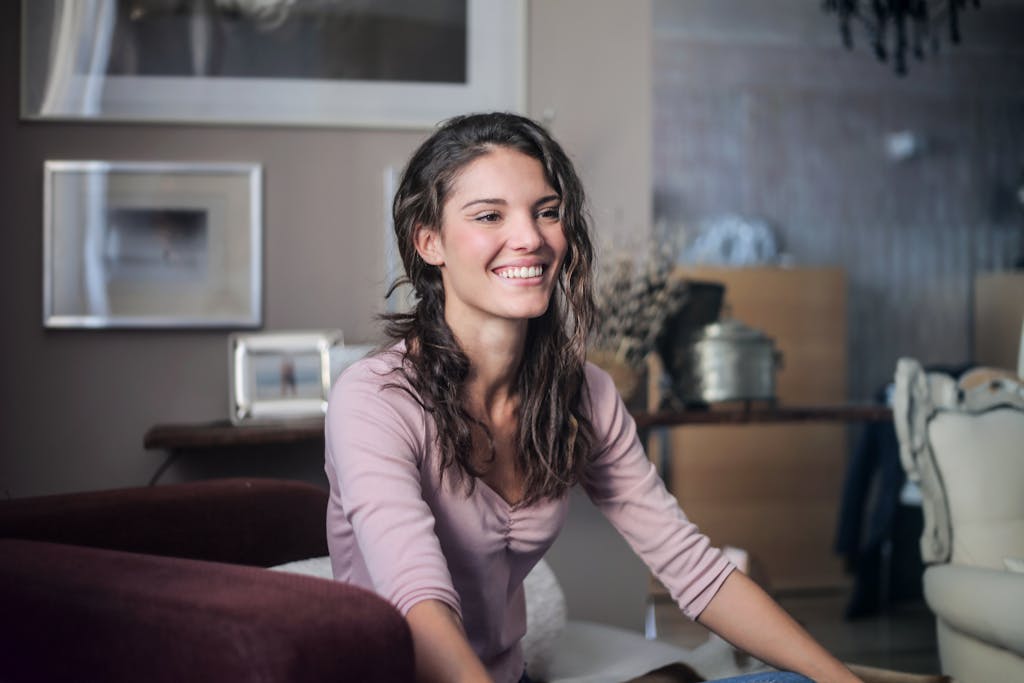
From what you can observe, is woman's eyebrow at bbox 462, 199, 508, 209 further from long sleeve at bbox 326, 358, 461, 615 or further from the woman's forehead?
long sleeve at bbox 326, 358, 461, 615

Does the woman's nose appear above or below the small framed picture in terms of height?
above

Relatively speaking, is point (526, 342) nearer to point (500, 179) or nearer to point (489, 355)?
point (489, 355)

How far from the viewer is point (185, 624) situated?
861 mm

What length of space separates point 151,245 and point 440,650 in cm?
177

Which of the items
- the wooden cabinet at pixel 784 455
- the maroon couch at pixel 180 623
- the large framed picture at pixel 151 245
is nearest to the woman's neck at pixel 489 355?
the maroon couch at pixel 180 623

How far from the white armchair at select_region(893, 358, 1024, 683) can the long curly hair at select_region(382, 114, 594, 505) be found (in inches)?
35.6

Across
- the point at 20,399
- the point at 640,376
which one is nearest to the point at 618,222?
the point at 640,376

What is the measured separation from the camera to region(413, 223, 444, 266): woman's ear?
55.2 inches

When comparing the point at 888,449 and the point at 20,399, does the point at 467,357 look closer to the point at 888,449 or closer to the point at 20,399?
the point at 20,399

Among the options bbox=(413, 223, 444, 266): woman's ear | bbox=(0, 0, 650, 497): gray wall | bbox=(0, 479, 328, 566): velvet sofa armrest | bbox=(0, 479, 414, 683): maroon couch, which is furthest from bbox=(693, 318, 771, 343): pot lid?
bbox=(0, 479, 414, 683): maroon couch

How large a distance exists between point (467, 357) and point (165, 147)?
1.47m

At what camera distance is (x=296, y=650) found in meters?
0.81

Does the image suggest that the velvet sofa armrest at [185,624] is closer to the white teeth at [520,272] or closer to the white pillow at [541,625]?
the white teeth at [520,272]

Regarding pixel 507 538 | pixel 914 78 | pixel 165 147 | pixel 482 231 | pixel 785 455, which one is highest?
pixel 914 78
